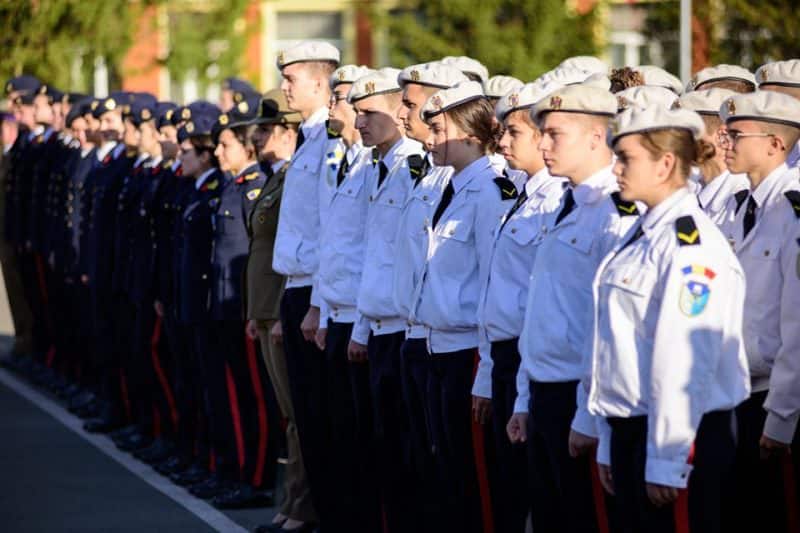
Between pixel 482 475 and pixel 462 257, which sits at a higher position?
pixel 462 257

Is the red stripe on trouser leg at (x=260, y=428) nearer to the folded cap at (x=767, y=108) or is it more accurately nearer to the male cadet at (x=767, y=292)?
the male cadet at (x=767, y=292)

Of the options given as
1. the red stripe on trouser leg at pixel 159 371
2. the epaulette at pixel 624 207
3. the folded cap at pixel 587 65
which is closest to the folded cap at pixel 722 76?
the folded cap at pixel 587 65

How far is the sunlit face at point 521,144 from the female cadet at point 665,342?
1028 millimetres

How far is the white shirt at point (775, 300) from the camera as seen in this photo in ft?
20.5

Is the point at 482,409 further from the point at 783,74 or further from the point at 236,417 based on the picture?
the point at 236,417

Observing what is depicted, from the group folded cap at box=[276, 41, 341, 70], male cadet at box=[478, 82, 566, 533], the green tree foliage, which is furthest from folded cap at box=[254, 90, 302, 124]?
the green tree foliage

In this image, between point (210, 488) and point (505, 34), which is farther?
point (505, 34)

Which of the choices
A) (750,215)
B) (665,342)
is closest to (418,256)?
(750,215)

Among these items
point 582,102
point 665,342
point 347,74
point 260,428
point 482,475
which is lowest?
point 260,428

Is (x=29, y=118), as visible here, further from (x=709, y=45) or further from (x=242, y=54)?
(x=242, y=54)

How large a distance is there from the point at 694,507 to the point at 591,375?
0.49 meters

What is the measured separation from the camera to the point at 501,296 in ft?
21.7

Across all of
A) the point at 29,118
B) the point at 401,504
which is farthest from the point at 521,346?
the point at 29,118

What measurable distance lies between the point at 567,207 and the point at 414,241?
130cm
